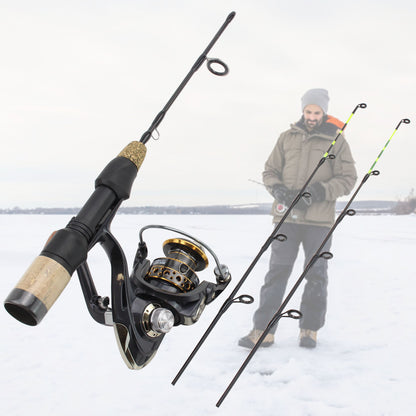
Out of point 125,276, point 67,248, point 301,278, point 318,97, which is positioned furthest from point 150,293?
point 318,97

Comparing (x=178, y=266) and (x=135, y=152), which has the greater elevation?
(x=135, y=152)

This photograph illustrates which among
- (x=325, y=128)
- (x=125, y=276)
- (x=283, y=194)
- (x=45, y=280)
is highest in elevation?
(x=325, y=128)

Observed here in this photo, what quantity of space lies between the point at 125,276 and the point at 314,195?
1834mm

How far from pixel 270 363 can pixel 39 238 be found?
18.6 feet

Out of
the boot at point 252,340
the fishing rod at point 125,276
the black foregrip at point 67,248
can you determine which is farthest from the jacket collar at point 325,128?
the black foregrip at point 67,248

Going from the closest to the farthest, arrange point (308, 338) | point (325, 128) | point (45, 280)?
point (45, 280)
point (325, 128)
point (308, 338)

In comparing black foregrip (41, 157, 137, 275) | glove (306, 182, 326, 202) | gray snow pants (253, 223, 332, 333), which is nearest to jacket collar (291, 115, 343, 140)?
glove (306, 182, 326, 202)

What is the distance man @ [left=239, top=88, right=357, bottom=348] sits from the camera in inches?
105

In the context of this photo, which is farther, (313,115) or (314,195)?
(313,115)

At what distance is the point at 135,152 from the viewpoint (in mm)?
1056

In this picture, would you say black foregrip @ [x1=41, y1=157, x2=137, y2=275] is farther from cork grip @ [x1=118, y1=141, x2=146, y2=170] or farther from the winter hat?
the winter hat

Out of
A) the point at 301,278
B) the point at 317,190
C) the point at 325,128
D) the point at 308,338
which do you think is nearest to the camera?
the point at 301,278

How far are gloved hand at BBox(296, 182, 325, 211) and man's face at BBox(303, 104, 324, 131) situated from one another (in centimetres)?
40

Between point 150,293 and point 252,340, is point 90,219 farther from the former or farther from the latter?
point 252,340
